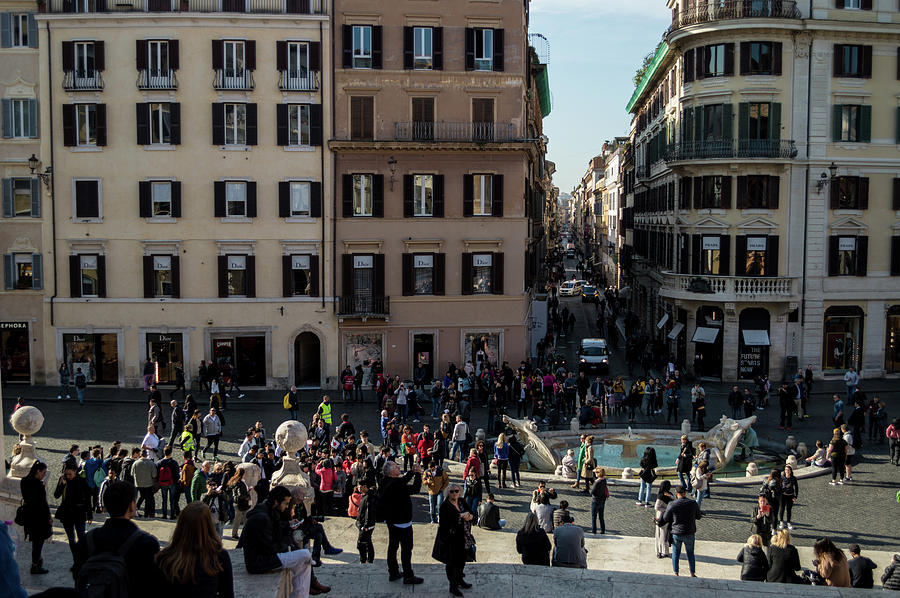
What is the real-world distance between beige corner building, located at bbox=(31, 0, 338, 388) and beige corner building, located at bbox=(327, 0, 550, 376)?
3.76ft

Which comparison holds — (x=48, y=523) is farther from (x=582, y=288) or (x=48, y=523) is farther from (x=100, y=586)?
(x=582, y=288)

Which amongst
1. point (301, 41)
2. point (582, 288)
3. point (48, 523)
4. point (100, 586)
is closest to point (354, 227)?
point (301, 41)

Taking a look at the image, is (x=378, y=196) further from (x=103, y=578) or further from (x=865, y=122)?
(x=103, y=578)

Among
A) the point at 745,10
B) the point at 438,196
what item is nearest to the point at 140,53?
the point at 438,196

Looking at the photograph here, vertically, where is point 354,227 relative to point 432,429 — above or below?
above

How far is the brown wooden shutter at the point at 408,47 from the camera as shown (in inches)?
1528

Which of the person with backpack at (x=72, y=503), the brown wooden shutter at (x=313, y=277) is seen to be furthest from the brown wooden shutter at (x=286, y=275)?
the person with backpack at (x=72, y=503)

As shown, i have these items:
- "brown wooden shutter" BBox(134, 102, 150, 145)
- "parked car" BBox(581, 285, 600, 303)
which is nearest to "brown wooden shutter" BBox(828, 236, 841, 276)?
"brown wooden shutter" BBox(134, 102, 150, 145)

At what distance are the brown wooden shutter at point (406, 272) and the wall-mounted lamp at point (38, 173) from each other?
15475 mm

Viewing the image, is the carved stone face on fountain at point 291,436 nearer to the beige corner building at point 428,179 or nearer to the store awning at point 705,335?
the beige corner building at point 428,179

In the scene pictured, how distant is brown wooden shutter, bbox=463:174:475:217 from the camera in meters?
39.6

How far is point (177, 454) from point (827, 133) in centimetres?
3177

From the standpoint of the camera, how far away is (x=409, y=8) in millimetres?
38812

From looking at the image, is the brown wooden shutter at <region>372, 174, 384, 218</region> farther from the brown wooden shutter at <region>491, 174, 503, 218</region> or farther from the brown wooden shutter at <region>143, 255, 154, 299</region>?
the brown wooden shutter at <region>143, 255, 154, 299</region>
